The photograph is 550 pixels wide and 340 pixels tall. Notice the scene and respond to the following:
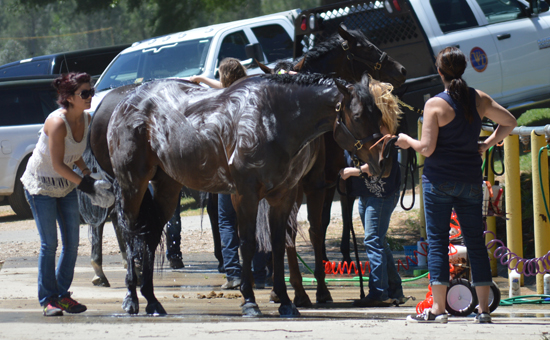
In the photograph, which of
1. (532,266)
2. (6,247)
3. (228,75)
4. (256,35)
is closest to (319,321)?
(532,266)

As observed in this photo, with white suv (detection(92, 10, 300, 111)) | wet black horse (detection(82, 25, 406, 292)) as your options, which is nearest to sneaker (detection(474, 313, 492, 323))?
wet black horse (detection(82, 25, 406, 292))

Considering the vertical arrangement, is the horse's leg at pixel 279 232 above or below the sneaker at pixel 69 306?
above

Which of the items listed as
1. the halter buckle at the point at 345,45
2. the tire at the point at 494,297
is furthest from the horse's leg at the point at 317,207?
the tire at the point at 494,297

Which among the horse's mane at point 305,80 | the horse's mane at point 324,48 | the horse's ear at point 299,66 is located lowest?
the horse's mane at point 305,80

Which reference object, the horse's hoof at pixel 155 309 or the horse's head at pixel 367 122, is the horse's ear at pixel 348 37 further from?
the horse's hoof at pixel 155 309

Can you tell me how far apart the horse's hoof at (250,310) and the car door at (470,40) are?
5.63 m

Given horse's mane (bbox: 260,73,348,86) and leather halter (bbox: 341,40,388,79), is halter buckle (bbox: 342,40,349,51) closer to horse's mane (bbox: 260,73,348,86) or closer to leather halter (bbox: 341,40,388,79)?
leather halter (bbox: 341,40,388,79)

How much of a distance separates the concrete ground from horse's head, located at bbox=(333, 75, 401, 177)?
1170 millimetres

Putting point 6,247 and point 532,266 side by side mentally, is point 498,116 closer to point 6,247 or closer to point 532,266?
point 532,266

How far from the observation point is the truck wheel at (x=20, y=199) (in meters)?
12.8

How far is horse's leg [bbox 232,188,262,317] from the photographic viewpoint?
17.3 ft

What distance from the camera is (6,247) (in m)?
10.3

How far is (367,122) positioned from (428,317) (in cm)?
146

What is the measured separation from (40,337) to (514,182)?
4.34m
